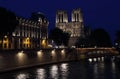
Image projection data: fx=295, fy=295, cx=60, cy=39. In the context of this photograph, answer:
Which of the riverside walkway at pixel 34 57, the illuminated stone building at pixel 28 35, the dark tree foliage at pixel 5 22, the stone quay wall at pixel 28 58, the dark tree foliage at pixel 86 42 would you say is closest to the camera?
the stone quay wall at pixel 28 58

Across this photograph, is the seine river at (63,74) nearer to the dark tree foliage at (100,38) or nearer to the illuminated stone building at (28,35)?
the illuminated stone building at (28,35)

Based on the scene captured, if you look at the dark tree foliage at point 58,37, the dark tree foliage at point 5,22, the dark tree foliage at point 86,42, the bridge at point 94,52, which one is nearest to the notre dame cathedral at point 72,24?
the dark tree foliage at point 86,42

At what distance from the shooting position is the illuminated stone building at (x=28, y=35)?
9650cm

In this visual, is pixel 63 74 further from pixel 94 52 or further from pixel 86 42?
pixel 86 42

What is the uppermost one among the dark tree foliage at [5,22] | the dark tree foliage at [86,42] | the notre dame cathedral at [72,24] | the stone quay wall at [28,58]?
the notre dame cathedral at [72,24]

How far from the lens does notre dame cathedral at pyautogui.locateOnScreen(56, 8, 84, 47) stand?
161750 millimetres

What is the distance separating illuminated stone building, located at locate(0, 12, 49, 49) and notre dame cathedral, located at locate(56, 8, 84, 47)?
37124 millimetres

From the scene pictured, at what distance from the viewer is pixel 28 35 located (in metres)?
110

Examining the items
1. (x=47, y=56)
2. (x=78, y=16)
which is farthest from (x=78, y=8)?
(x=47, y=56)

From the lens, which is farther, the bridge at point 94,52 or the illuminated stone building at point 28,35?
the bridge at point 94,52

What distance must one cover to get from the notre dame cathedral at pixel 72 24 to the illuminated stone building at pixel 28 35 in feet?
122

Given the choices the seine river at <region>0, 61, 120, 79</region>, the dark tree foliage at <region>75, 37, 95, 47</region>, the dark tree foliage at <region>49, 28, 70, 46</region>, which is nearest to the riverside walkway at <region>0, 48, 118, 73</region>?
the seine river at <region>0, 61, 120, 79</region>

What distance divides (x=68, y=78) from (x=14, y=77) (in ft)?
24.3

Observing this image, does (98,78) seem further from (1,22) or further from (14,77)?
(1,22)
